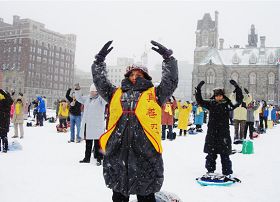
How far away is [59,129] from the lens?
49.7 ft

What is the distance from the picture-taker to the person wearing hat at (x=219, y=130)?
6234 millimetres

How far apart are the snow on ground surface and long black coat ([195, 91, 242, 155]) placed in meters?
0.79

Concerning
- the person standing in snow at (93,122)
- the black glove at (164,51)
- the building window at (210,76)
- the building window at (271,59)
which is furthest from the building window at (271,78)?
the black glove at (164,51)

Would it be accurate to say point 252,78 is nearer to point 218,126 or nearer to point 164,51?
point 218,126

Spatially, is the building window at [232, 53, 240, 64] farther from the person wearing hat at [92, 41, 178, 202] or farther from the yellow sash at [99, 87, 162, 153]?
the yellow sash at [99, 87, 162, 153]

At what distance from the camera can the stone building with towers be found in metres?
62.5

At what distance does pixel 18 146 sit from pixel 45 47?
93.9m

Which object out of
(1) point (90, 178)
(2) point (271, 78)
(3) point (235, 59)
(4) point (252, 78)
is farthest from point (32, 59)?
(1) point (90, 178)

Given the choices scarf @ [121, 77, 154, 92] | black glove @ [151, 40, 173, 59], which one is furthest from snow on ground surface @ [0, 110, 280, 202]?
black glove @ [151, 40, 173, 59]

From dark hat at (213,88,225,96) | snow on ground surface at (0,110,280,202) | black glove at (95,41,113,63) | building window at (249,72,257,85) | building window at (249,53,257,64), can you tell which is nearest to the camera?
black glove at (95,41,113,63)

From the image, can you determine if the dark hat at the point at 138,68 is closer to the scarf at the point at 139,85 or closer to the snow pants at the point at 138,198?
the scarf at the point at 139,85

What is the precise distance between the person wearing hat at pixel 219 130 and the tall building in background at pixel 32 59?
86154 millimetres

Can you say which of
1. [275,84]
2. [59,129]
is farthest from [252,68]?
[59,129]

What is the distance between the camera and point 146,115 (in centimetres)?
295
